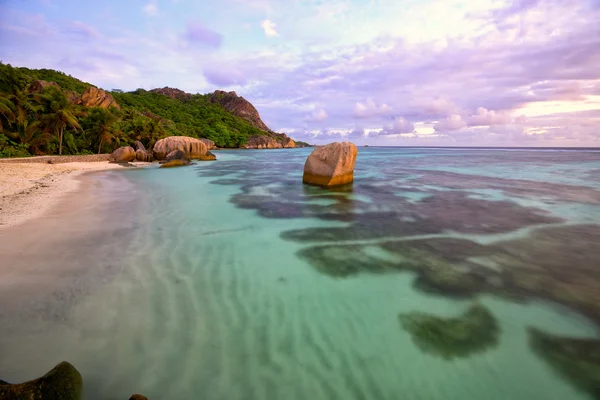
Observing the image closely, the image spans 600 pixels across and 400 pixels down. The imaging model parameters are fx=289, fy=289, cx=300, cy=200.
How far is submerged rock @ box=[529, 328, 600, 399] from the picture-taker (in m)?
2.55

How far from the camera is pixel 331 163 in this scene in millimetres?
12641

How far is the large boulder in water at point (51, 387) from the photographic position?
1.83 metres

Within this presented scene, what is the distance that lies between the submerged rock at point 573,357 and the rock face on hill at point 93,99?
50381mm

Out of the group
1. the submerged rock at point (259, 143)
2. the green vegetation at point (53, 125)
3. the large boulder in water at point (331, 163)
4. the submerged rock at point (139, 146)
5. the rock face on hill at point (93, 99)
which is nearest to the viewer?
the large boulder in water at point (331, 163)

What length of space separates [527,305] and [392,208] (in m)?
5.80

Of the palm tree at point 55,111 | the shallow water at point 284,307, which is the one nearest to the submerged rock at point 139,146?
the palm tree at point 55,111

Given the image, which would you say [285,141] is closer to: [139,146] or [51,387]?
[139,146]

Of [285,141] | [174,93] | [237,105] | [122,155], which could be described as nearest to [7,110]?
[122,155]

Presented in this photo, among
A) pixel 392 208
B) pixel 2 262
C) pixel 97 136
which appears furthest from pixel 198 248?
pixel 97 136

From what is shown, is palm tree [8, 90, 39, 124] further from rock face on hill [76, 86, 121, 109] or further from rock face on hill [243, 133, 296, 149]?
rock face on hill [243, 133, 296, 149]

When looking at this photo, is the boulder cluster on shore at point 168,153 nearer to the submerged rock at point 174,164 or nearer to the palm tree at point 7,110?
the submerged rock at point 174,164

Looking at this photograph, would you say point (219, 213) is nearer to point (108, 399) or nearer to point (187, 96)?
point (108, 399)

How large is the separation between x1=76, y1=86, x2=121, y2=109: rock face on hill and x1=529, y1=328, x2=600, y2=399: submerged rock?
5038 centimetres

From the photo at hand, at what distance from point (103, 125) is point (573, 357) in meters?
32.0
